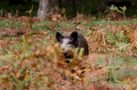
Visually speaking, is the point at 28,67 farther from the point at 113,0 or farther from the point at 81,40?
the point at 113,0

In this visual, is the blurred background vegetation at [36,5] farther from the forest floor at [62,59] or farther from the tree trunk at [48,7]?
the forest floor at [62,59]

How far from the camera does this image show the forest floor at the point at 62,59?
6.33 metres

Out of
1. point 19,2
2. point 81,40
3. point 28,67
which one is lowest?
point 19,2

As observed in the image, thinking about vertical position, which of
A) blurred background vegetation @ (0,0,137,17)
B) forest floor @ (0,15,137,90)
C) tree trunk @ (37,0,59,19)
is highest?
forest floor @ (0,15,137,90)

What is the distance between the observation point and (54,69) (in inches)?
246

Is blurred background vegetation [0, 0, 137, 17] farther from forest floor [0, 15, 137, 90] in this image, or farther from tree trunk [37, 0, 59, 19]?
forest floor [0, 15, 137, 90]

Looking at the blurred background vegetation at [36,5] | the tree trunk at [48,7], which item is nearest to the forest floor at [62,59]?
the tree trunk at [48,7]

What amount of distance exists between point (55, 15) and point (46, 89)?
1642 centimetres

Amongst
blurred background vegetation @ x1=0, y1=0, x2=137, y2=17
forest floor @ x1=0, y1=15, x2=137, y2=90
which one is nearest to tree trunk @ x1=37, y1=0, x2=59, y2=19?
forest floor @ x1=0, y1=15, x2=137, y2=90

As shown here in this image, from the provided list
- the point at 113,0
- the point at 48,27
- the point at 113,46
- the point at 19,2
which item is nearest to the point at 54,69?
the point at 113,46

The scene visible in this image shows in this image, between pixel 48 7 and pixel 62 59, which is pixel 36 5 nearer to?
pixel 48 7

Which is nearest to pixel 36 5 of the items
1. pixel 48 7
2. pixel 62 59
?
pixel 48 7

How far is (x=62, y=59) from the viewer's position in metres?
6.38

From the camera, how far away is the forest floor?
633 cm
